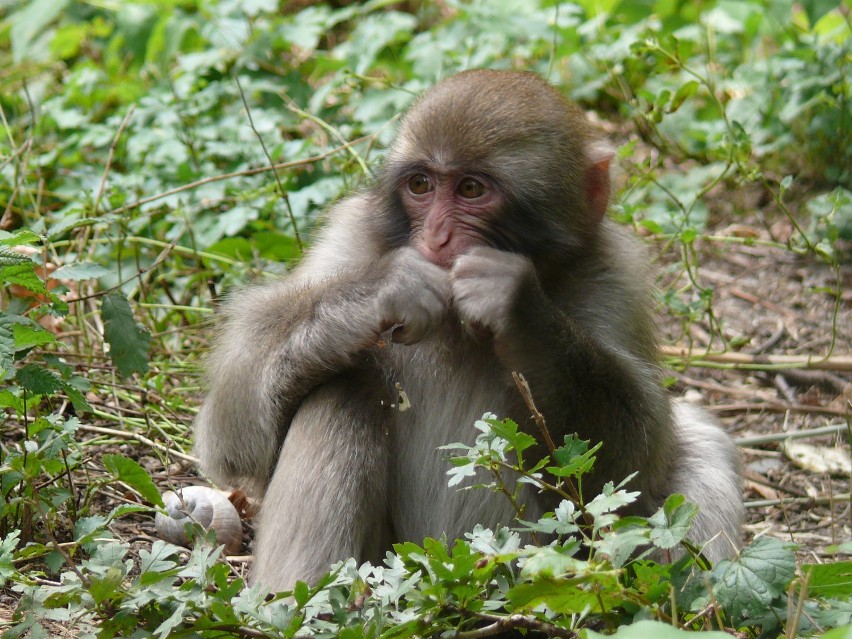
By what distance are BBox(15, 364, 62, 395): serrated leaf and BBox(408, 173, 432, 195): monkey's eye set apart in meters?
1.58

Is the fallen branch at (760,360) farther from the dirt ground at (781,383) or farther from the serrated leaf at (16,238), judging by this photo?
the serrated leaf at (16,238)

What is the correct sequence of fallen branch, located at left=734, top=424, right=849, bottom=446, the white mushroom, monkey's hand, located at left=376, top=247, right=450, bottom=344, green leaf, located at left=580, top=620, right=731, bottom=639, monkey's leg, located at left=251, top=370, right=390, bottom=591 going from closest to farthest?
1. green leaf, located at left=580, top=620, right=731, bottom=639
2. monkey's hand, located at left=376, top=247, right=450, bottom=344
3. monkey's leg, located at left=251, top=370, right=390, bottom=591
4. the white mushroom
5. fallen branch, located at left=734, top=424, right=849, bottom=446

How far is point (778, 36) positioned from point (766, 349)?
3.49 meters

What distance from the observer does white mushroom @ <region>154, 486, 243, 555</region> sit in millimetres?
5078

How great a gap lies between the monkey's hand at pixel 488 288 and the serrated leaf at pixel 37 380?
1.57 metres

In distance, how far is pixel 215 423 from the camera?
15.7 ft

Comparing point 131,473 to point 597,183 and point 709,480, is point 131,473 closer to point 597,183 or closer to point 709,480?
point 597,183

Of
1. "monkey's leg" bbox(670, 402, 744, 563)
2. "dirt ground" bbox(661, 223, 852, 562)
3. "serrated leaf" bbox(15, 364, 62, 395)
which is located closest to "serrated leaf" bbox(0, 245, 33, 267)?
"serrated leaf" bbox(15, 364, 62, 395)

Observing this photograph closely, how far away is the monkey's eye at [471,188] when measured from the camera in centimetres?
452

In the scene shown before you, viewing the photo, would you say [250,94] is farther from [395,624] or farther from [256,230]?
[395,624]

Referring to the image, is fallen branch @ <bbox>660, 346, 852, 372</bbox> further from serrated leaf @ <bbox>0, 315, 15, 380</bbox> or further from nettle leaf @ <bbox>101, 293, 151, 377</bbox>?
serrated leaf @ <bbox>0, 315, 15, 380</bbox>

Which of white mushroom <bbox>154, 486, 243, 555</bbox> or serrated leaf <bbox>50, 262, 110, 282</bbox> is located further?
white mushroom <bbox>154, 486, 243, 555</bbox>

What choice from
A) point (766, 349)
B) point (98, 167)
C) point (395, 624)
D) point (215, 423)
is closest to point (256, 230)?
point (98, 167)

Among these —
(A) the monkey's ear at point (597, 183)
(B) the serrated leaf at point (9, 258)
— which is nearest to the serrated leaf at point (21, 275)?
(B) the serrated leaf at point (9, 258)
